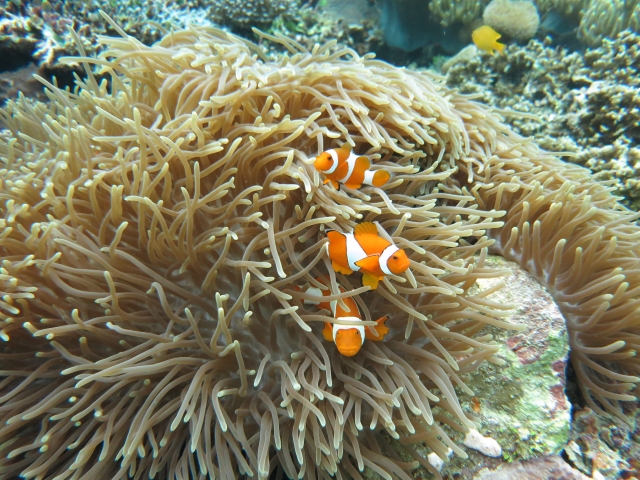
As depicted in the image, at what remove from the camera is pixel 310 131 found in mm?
1607

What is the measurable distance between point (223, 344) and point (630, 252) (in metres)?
1.87

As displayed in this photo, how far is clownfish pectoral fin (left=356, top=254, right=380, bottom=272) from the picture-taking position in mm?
1338

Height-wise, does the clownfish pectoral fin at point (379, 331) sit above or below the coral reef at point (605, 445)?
above

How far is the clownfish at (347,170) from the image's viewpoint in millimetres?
1467

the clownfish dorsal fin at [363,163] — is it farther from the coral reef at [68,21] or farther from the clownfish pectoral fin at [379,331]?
the coral reef at [68,21]

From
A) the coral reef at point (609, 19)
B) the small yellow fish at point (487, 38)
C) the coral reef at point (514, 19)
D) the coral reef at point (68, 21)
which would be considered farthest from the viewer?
the coral reef at point (514, 19)

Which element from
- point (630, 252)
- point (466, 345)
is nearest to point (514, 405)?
point (466, 345)

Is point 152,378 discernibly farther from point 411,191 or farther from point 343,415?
point 411,191

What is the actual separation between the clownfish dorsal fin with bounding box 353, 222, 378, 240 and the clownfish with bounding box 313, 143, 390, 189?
0.17 metres

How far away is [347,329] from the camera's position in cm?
137

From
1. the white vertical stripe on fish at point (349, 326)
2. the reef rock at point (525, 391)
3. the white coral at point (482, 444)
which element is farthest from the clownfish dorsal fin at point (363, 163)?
the white coral at point (482, 444)

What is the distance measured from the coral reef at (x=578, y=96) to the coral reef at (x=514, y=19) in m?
0.51

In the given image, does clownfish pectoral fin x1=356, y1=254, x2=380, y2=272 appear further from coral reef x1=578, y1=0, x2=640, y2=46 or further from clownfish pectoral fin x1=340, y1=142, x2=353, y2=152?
coral reef x1=578, y1=0, x2=640, y2=46

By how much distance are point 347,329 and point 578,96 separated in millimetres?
3248
